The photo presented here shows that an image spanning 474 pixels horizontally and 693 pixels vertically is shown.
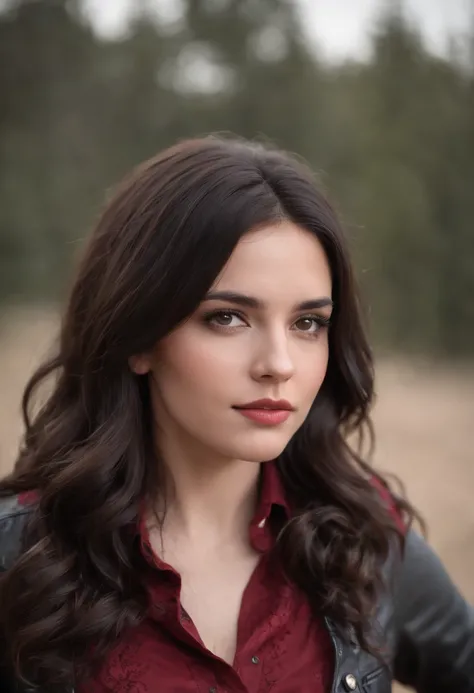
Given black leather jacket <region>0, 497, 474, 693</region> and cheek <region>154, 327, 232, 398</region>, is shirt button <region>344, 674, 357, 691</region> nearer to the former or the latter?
black leather jacket <region>0, 497, 474, 693</region>

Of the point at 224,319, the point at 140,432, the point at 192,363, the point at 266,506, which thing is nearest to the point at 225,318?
the point at 224,319

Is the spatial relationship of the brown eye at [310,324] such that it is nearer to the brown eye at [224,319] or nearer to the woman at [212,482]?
the woman at [212,482]

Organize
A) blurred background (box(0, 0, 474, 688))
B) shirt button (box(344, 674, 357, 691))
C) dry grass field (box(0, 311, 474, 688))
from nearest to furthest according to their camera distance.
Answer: shirt button (box(344, 674, 357, 691)) < dry grass field (box(0, 311, 474, 688)) < blurred background (box(0, 0, 474, 688))

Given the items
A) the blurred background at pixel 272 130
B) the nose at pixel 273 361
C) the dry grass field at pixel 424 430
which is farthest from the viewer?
the blurred background at pixel 272 130

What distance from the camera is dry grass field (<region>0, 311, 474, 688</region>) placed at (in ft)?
15.3

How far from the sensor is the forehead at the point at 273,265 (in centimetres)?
140

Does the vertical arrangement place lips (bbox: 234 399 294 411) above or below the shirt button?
above

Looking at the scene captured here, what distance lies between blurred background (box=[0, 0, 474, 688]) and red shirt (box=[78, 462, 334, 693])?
271 inches

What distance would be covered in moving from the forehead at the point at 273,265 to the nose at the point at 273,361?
0.09m

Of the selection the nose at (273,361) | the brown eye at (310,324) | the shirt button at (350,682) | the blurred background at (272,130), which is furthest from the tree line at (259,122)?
the shirt button at (350,682)

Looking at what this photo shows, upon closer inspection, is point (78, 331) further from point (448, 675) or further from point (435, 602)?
point (448, 675)

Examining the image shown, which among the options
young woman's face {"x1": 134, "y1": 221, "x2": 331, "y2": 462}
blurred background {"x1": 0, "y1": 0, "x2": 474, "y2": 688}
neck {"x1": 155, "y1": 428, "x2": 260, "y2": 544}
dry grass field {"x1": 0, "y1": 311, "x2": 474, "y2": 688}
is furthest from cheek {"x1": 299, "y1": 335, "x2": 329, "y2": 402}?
blurred background {"x1": 0, "y1": 0, "x2": 474, "y2": 688}

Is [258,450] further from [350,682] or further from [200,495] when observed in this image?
[350,682]

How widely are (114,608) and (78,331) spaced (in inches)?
22.7
